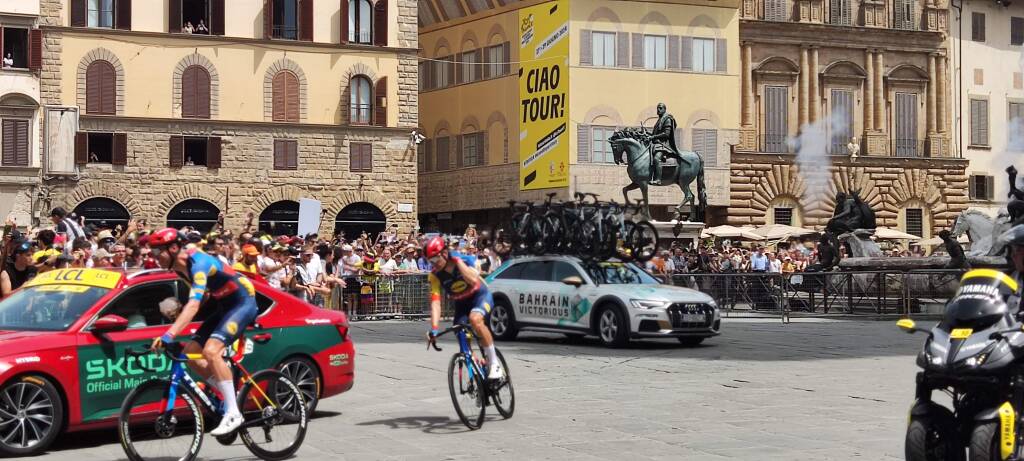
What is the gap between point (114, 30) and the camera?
165ft

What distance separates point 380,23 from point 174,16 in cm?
690

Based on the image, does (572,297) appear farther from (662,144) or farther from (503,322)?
(662,144)

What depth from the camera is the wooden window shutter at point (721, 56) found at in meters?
58.5

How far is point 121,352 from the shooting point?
12523mm

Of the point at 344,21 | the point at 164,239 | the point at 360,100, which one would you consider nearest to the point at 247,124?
the point at 360,100

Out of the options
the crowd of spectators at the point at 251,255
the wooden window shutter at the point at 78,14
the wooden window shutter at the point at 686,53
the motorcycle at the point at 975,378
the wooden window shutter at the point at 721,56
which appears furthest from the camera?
the wooden window shutter at the point at 721,56

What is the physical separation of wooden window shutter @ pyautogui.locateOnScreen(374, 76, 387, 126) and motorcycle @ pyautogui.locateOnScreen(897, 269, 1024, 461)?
45.0 metres

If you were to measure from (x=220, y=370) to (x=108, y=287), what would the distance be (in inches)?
78.3

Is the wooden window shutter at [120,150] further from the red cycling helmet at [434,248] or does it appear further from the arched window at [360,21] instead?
the red cycling helmet at [434,248]

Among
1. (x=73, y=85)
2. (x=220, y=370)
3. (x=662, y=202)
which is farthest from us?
(x=662, y=202)

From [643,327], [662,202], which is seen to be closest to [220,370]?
[643,327]

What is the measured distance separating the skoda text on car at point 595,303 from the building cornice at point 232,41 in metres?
28.9

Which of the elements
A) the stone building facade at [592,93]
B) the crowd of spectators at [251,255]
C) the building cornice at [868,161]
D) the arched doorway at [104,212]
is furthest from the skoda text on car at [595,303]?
the building cornice at [868,161]

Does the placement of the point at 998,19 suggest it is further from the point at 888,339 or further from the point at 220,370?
the point at 220,370
